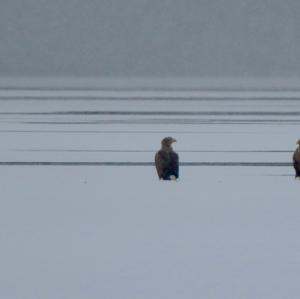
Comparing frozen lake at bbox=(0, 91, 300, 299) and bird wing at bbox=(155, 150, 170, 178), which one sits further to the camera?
bird wing at bbox=(155, 150, 170, 178)

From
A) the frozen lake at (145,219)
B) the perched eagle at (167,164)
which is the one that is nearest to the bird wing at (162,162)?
the perched eagle at (167,164)

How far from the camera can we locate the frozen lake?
517 centimetres

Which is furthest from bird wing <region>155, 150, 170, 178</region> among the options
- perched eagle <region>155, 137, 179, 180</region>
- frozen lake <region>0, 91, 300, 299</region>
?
frozen lake <region>0, 91, 300, 299</region>

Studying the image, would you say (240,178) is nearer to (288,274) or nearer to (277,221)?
(277,221)

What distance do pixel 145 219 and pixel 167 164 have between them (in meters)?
2.05

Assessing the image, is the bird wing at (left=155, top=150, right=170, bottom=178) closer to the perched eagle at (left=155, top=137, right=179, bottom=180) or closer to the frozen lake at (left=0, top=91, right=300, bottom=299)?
the perched eagle at (left=155, top=137, right=179, bottom=180)

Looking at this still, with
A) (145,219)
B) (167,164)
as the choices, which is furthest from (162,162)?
(145,219)

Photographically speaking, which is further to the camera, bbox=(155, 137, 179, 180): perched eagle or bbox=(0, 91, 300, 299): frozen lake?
bbox=(155, 137, 179, 180): perched eagle

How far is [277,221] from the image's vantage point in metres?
6.77

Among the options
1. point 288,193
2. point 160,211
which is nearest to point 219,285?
point 160,211

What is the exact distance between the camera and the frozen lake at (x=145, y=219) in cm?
517

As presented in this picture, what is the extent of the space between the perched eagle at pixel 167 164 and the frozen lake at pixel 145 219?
0.31 ft

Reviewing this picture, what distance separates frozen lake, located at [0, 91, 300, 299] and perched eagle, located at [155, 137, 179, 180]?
9 centimetres

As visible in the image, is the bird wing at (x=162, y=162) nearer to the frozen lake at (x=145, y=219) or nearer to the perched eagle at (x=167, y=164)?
the perched eagle at (x=167, y=164)
